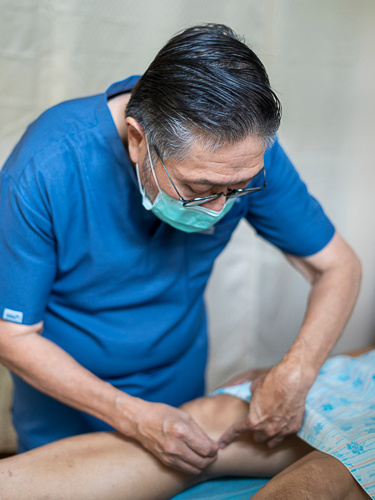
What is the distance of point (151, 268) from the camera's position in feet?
4.02

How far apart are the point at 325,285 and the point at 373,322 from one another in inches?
60.6

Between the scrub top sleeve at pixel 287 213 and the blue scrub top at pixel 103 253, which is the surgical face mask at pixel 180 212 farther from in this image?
the scrub top sleeve at pixel 287 213

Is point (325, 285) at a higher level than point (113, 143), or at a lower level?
lower

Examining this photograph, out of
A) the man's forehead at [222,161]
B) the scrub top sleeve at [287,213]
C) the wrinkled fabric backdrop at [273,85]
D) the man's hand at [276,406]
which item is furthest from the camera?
the wrinkled fabric backdrop at [273,85]

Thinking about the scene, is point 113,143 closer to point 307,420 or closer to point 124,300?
point 124,300

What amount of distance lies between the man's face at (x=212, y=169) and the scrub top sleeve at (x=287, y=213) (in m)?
0.27

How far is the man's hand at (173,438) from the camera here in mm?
1008

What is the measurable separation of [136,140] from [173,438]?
62cm

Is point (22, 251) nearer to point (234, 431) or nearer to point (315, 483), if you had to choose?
point (234, 431)

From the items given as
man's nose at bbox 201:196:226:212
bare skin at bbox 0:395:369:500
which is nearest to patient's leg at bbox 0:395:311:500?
bare skin at bbox 0:395:369:500

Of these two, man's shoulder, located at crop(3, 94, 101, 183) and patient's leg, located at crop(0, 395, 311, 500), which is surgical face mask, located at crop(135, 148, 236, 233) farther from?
patient's leg, located at crop(0, 395, 311, 500)

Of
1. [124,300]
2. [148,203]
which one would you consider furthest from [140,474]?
[148,203]

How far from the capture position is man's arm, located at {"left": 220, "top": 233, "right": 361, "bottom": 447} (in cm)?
109

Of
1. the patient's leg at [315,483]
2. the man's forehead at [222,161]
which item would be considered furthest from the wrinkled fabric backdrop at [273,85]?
the patient's leg at [315,483]
